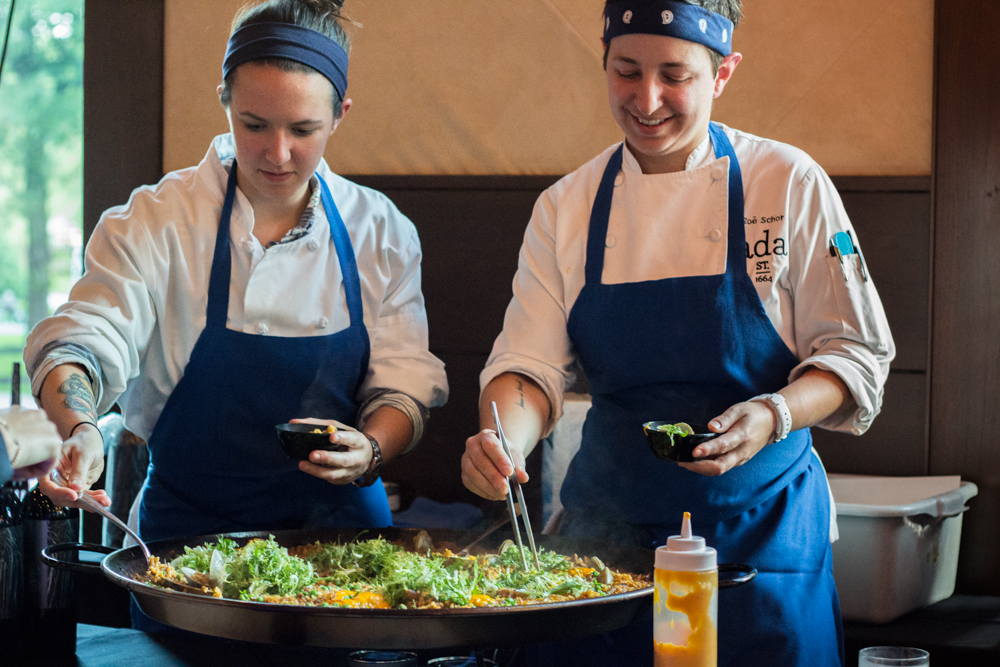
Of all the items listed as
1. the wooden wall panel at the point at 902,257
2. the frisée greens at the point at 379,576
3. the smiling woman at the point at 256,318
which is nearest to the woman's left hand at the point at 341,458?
the smiling woman at the point at 256,318

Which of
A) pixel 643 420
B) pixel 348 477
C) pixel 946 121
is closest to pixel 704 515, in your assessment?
pixel 643 420

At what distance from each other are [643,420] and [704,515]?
0.68 ft

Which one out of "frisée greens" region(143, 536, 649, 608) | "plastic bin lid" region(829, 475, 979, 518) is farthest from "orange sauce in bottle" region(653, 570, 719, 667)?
"plastic bin lid" region(829, 475, 979, 518)

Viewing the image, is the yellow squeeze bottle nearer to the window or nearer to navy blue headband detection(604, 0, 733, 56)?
navy blue headband detection(604, 0, 733, 56)

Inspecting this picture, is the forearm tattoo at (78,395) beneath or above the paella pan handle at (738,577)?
above

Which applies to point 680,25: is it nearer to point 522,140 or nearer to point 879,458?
point 522,140

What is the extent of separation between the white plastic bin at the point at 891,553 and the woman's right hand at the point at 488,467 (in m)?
1.05

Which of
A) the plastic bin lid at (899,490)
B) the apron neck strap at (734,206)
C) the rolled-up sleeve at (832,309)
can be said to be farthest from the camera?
the plastic bin lid at (899,490)

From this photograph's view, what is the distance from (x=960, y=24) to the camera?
2703 millimetres

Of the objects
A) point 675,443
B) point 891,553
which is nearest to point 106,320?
point 675,443

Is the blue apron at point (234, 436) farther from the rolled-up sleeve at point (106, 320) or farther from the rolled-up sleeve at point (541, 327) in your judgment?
the rolled-up sleeve at point (541, 327)

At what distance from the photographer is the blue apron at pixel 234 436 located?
6.44ft

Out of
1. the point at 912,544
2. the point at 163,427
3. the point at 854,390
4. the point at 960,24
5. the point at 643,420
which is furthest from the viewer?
the point at 960,24

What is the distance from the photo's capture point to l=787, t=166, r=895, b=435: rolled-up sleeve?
5.61 ft
